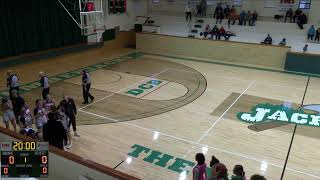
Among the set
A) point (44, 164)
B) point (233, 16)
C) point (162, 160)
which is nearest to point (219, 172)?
point (44, 164)

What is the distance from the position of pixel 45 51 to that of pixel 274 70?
14172 millimetres

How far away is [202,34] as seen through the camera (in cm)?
2361

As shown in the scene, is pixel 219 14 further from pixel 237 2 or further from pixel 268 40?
pixel 268 40

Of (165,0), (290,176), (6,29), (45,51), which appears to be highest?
(165,0)

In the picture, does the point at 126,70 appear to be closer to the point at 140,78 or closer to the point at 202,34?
the point at 140,78

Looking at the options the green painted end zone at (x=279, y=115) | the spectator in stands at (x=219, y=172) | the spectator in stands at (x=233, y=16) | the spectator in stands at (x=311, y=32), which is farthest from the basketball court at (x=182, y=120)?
the spectator in stands at (x=233, y=16)

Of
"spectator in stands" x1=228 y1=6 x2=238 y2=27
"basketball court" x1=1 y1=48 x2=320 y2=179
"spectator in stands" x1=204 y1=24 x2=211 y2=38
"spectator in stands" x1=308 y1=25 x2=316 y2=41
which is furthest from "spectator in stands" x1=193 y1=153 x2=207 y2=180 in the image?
"spectator in stands" x1=228 y1=6 x2=238 y2=27

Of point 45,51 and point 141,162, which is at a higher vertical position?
point 45,51

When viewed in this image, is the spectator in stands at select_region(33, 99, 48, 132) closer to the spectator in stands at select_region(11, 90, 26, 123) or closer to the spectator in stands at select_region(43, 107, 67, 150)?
the spectator in stands at select_region(11, 90, 26, 123)

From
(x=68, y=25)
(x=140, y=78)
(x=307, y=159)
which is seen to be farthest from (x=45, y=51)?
(x=307, y=159)

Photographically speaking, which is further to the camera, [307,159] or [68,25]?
[68,25]
